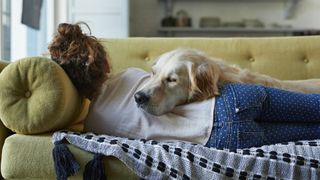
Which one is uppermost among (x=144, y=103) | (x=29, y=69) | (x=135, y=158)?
(x=29, y=69)

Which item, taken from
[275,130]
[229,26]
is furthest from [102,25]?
[275,130]

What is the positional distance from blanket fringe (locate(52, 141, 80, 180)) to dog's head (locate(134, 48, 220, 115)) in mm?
295

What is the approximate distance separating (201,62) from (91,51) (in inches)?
14.5

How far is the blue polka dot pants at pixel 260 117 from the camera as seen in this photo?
1162 mm

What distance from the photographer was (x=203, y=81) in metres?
1.30

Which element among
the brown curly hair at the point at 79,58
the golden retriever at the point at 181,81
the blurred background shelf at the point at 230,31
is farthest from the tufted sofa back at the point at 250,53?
the blurred background shelf at the point at 230,31

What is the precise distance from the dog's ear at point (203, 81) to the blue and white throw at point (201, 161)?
0.82ft

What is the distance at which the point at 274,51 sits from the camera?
6.41 feet

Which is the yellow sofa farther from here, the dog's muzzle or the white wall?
the white wall

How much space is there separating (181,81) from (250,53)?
29.2 inches

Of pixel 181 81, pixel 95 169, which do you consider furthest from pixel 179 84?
pixel 95 169

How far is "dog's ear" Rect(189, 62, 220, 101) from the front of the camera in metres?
1.29

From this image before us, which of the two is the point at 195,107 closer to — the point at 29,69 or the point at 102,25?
the point at 29,69

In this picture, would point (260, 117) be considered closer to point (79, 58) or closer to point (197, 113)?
point (197, 113)
